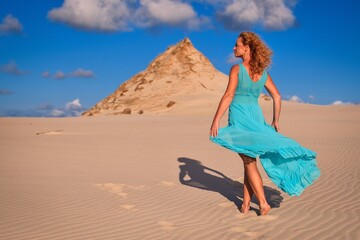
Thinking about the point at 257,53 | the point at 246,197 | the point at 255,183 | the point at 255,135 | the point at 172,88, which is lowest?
the point at 246,197

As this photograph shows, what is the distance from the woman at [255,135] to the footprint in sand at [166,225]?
1106mm

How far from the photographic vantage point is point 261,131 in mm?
4730

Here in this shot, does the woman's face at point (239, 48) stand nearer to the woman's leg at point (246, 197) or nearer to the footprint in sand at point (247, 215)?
the woman's leg at point (246, 197)

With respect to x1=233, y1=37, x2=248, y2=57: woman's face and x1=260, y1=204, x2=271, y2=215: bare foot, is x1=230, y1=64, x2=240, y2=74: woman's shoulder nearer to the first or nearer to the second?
x1=233, y1=37, x2=248, y2=57: woman's face

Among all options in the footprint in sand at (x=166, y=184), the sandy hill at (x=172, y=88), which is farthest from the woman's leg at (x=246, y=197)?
the sandy hill at (x=172, y=88)

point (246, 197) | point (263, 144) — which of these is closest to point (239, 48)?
point (263, 144)

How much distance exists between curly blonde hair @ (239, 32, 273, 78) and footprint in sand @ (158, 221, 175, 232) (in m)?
2.04

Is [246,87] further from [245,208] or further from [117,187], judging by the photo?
[117,187]

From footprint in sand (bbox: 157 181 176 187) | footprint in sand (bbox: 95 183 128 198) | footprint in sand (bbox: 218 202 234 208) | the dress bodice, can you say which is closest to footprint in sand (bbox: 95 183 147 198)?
footprint in sand (bbox: 95 183 128 198)

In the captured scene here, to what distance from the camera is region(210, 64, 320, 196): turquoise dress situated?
4602 mm

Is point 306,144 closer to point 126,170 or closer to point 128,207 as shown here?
point 126,170

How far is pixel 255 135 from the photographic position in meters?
4.65

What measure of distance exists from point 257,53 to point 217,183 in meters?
3.40

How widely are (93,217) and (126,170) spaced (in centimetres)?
395
